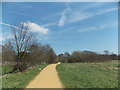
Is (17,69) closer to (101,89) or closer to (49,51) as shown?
(101,89)

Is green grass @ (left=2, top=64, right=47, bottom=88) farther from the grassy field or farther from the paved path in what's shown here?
the grassy field

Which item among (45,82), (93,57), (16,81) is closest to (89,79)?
(45,82)

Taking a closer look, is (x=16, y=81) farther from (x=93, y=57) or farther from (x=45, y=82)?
(x=93, y=57)

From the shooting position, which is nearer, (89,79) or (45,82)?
(45,82)

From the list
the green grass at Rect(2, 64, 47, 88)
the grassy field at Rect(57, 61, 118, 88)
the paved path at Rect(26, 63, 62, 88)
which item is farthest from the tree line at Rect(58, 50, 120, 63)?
the paved path at Rect(26, 63, 62, 88)

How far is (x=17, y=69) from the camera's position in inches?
919

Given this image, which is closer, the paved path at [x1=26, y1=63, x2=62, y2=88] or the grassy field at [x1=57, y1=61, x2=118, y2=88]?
the paved path at [x1=26, y1=63, x2=62, y2=88]

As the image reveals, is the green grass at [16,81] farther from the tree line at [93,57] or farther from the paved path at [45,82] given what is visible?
the tree line at [93,57]

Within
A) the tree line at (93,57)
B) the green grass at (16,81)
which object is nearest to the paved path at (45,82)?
the green grass at (16,81)

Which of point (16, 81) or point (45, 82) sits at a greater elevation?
point (45, 82)

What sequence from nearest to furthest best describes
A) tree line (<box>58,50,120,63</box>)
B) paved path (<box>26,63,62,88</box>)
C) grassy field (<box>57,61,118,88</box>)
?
paved path (<box>26,63,62,88</box>), grassy field (<box>57,61,118,88</box>), tree line (<box>58,50,120,63</box>)

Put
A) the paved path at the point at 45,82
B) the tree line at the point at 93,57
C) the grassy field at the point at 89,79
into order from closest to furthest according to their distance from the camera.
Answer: the paved path at the point at 45,82
the grassy field at the point at 89,79
the tree line at the point at 93,57

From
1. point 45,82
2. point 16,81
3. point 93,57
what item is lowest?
point 93,57

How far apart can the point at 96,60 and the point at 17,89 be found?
63659 millimetres
